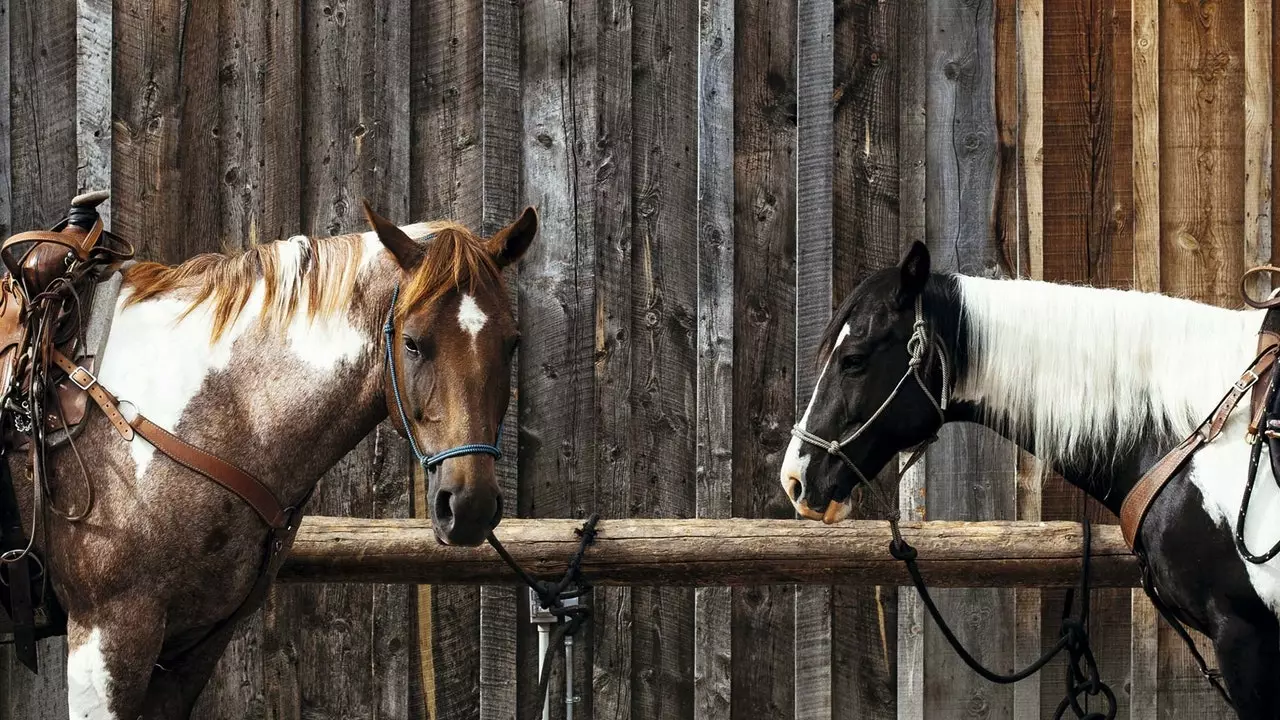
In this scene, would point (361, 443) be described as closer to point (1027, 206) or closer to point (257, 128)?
point (257, 128)

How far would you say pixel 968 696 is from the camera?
13.5 ft

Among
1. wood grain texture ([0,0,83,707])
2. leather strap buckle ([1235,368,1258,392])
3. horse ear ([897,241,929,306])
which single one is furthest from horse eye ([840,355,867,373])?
wood grain texture ([0,0,83,707])

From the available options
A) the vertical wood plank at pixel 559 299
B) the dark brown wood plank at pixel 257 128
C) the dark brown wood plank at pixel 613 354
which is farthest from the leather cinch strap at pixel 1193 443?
the dark brown wood plank at pixel 257 128

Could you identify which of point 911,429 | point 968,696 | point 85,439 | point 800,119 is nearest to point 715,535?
point 911,429

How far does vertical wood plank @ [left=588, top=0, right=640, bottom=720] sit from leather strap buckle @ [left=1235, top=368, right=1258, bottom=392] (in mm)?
2025

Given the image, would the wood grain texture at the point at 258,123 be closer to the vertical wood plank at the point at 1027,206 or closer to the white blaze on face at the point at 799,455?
the white blaze on face at the point at 799,455

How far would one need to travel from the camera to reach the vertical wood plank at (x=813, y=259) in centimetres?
410

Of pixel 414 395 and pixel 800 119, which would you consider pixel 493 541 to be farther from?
pixel 800 119

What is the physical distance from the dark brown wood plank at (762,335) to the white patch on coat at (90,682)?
2239 mm

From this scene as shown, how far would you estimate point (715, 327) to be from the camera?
162 inches

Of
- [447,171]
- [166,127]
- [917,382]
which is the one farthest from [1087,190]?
[166,127]

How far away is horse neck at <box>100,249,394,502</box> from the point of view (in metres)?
2.65

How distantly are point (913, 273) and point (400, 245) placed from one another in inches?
52.5

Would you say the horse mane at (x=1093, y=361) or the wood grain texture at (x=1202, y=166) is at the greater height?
the wood grain texture at (x=1202, y=166)
